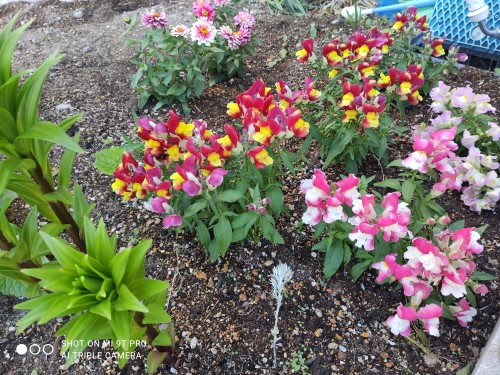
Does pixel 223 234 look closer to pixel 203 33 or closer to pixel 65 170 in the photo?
pixel 65 170

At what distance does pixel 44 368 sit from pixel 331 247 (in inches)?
46.4

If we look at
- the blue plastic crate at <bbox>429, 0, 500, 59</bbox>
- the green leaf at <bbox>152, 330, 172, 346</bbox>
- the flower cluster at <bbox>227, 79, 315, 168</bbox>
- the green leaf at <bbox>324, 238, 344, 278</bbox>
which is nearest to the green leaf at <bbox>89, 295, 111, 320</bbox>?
the green leaf at <bbox>152, 330, 172, 346</bbox>

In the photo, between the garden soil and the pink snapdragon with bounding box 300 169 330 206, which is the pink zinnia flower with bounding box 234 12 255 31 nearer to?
the garden soil

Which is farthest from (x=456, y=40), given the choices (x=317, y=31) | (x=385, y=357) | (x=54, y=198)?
(x=54, y=198)

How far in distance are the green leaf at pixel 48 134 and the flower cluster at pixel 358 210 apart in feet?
2.66

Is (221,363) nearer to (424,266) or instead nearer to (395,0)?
(424,266)

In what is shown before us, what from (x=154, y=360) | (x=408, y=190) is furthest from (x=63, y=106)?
(x=408, y=190)

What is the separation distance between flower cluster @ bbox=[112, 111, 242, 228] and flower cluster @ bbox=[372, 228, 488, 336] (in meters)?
0.68

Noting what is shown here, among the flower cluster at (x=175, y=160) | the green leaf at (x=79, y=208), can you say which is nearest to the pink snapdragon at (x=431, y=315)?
the flower cluster at (x=175, y=160)

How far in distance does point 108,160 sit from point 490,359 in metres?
1.79

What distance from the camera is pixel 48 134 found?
1.13 metres

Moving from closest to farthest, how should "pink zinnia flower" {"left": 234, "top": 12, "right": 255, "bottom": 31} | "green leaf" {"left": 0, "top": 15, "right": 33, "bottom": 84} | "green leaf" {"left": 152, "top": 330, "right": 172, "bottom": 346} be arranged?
"green leaf" {"left": 0, "top": 15, "right": 33, "bottom": 84} < "green leaf" {"left": 152, "top": 330, "right": 172, "bottom": 346} < "pink zinnia flower" {"left": 234, "top": 12, "right": 255, "bottom": 31}

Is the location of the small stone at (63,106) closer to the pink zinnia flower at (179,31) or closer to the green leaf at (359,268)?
the pink zinnia flower at (179,31)

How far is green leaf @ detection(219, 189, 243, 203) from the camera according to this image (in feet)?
5.36
